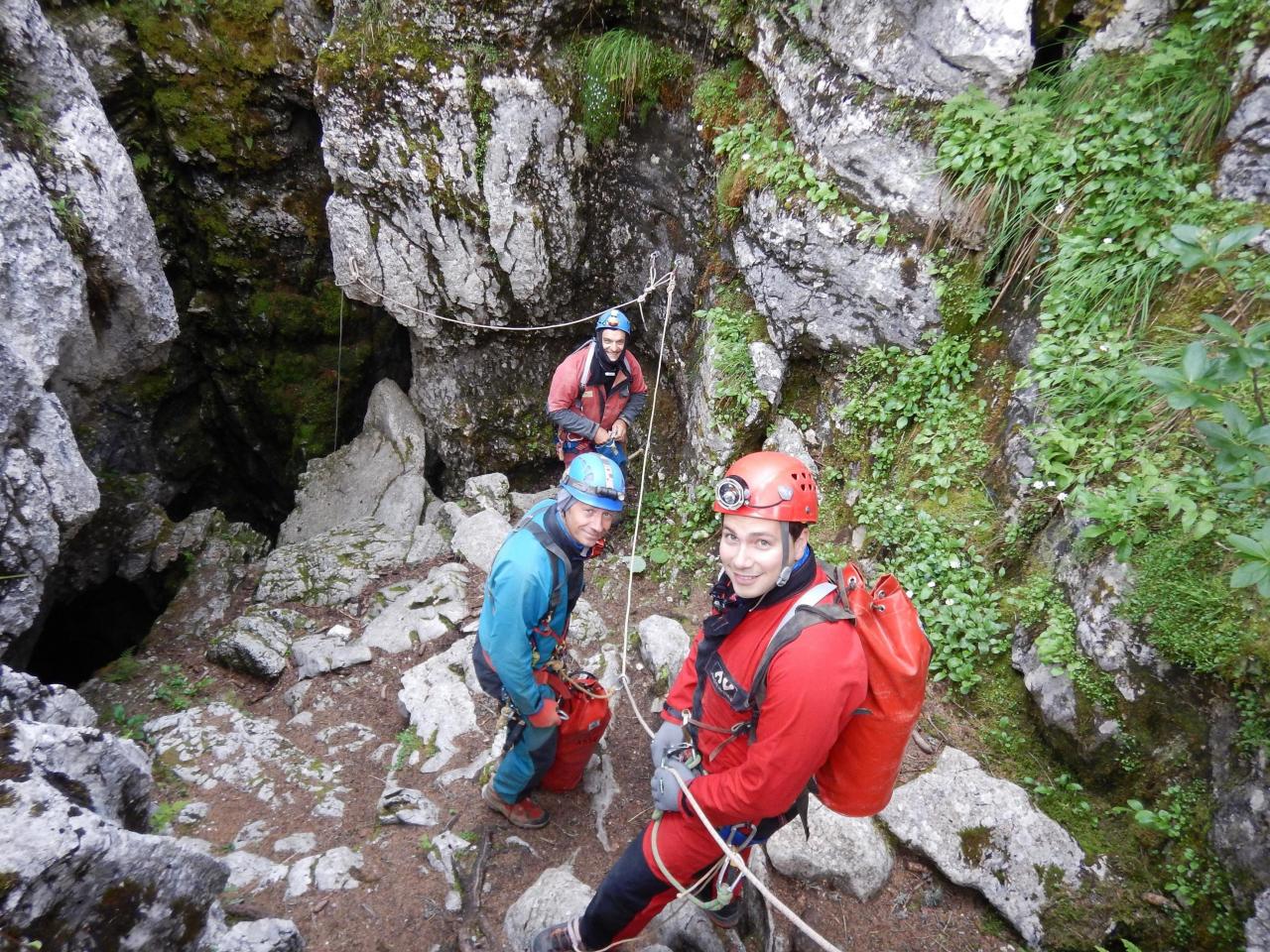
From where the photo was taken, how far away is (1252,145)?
14.7ft

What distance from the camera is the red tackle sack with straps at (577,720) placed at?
4.66m

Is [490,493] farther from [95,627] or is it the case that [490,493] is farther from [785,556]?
[785,556]

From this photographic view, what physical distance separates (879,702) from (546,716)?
7.31 feet

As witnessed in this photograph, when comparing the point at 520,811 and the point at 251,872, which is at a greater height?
the point at 520,811

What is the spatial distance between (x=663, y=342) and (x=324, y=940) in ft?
25.7

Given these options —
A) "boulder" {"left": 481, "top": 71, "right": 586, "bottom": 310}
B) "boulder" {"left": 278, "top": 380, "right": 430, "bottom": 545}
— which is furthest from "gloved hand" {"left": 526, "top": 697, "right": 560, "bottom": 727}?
"boulder" {"left": 481, "top": 71, "right": 586, "bottom": 310}

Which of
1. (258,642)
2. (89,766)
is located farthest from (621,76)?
(89,766)

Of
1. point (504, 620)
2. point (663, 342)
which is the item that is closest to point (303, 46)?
point (663, 342)

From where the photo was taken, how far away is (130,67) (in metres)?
10.2

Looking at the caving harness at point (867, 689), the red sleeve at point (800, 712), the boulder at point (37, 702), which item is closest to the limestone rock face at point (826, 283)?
the caving harness at point (867, 689)

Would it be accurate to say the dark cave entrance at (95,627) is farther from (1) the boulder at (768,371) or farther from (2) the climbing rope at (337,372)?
(1) the boulder at (768,371)

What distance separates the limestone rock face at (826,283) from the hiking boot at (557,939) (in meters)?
5.64

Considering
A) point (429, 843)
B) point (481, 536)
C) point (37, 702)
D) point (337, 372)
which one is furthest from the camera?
point (337, 372)

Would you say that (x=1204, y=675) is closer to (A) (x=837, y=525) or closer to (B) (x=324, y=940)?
(A) (x=837, y=525)
